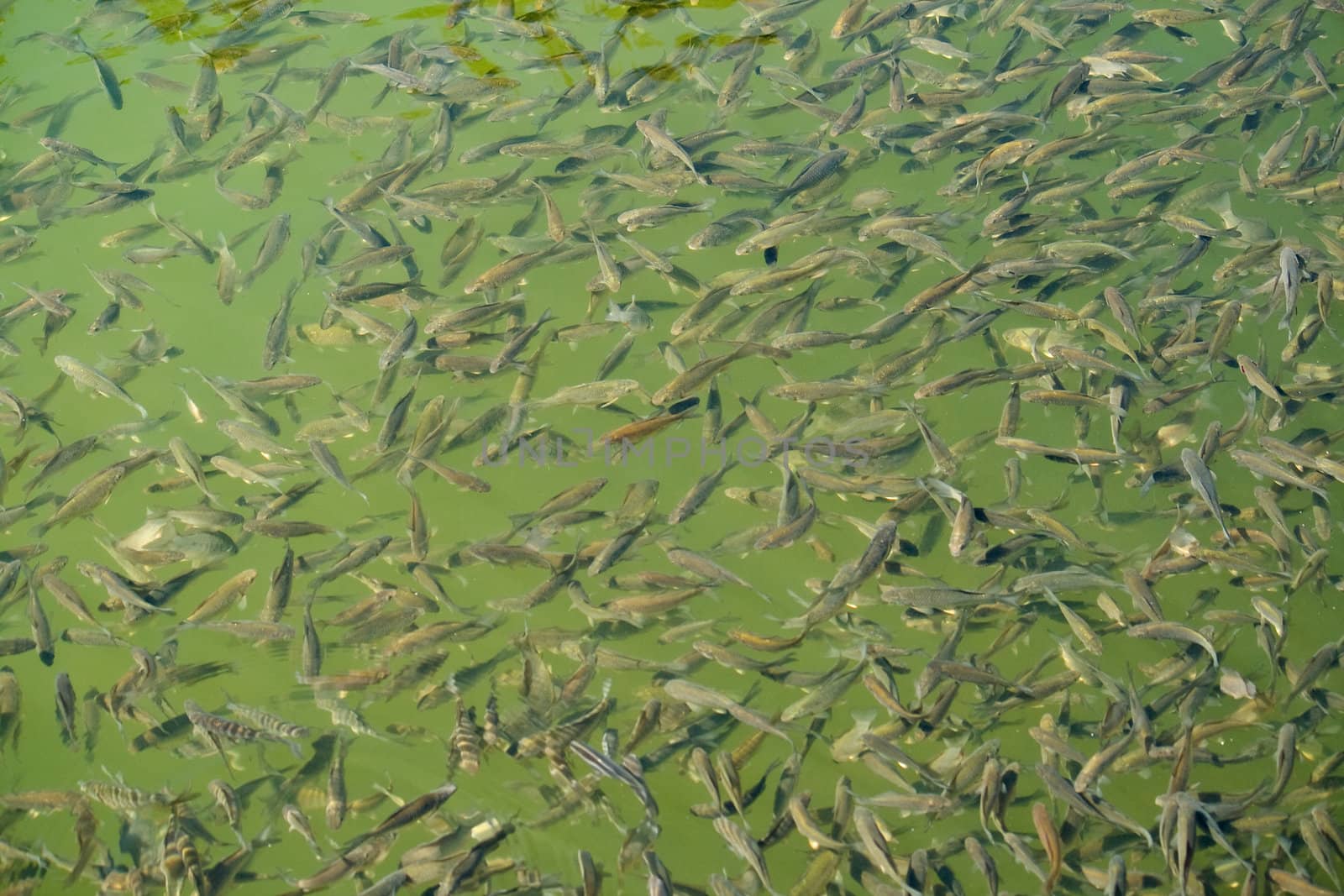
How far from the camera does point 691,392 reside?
3.28m

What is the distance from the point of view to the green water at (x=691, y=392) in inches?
106

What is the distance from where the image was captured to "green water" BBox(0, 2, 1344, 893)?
2.69 metres

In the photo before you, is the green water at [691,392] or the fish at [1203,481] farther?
the fish at [1203,481]

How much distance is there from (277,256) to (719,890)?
304 cm

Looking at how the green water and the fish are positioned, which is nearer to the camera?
the green water

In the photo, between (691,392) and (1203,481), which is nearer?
(1203,481)

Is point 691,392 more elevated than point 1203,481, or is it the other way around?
point 691,392

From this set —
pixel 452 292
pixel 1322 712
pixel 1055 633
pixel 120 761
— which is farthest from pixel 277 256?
pixel 1322 712

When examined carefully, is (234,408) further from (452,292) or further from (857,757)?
(857,757)

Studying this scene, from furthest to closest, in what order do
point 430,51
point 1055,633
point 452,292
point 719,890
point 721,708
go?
point 430,51, point 452,292, point 1055,633, point 721,708, point 719,890

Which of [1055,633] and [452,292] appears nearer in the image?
[1055,633]

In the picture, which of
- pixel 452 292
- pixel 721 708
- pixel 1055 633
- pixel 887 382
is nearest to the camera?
pixel 721 708

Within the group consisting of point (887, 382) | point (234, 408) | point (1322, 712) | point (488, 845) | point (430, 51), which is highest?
point (430, 51)

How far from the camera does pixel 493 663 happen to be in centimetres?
286
